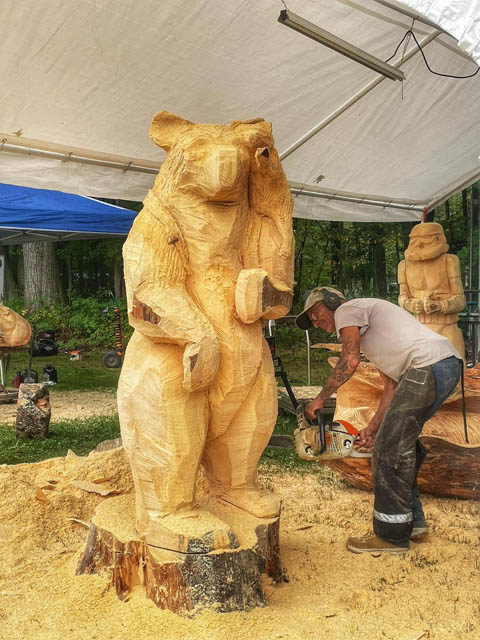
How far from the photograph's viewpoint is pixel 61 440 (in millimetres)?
4992

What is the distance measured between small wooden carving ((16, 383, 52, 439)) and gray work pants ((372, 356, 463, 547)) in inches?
123

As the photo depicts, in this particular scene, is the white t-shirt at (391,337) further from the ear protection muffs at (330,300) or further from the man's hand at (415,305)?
the man's hand at (415,305)

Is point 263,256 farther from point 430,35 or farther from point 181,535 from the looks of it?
point 430,35

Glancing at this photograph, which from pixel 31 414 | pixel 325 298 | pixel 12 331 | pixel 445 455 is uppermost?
pixel 325 298

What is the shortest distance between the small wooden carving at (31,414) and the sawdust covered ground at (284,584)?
121cm

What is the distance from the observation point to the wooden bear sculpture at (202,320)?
7.17 ft

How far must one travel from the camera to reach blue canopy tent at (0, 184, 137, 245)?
22.2ft

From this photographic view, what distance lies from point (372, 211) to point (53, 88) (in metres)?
3.52

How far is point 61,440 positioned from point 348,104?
11.6 feet

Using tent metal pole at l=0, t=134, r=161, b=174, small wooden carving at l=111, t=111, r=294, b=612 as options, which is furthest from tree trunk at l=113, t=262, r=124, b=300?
small wooden carving at l=111, t=111, r=294, b=612

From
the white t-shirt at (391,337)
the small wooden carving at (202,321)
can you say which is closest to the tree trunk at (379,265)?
the white t-shirt at (391,337)

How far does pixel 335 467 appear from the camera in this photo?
377cm

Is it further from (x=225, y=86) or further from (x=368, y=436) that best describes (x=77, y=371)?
(x=368, y=436)

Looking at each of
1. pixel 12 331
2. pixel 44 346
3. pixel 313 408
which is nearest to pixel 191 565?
pixel 313 408
